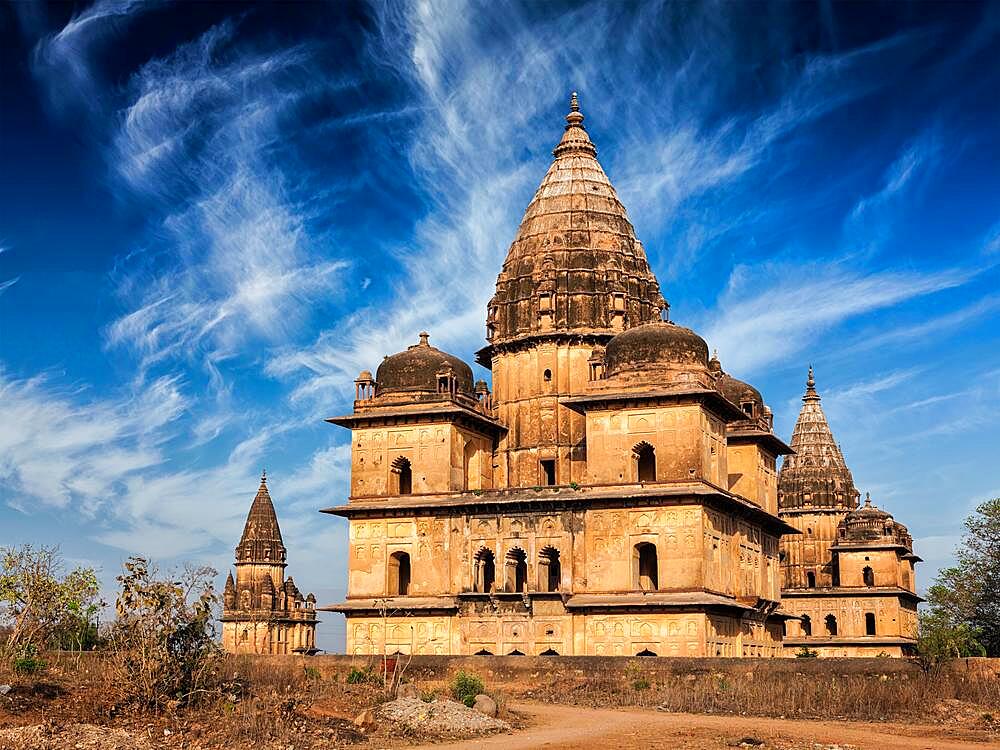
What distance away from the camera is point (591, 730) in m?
24.8

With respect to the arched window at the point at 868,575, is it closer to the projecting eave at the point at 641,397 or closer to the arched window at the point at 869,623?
the arched window at the point at 869,623

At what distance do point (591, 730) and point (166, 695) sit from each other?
7.62 meters

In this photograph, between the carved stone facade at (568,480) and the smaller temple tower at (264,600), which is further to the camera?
the smaller temple tower at (264,600)

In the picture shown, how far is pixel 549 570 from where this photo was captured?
46188 mm

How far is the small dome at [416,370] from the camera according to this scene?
158 feet

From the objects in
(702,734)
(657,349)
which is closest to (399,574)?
(657,349)

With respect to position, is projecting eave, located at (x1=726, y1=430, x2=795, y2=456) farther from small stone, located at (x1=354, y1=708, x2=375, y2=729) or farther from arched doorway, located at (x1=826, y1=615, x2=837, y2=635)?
small stone, located at (x1=354, y1=708, x2=375, y2=729)

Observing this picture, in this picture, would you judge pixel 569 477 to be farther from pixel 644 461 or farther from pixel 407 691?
pixel 407 691

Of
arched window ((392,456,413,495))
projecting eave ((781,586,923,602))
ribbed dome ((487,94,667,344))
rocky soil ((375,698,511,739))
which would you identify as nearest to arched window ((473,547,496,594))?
arched window ((392,456,413,495))

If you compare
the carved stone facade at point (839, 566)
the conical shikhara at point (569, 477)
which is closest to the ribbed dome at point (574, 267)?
the conical shikhara at point (569, 477)

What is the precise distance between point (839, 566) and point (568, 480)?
2628cm

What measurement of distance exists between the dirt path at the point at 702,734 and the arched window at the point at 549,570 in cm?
1676

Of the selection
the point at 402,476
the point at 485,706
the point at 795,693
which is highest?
the point at 402,476

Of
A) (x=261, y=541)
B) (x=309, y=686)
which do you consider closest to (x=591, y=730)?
(x=309, y=686)
